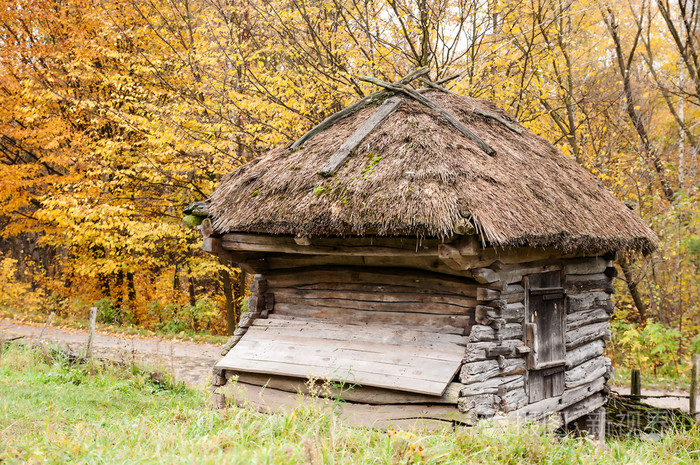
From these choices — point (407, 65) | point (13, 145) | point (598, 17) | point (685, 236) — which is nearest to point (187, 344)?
point (13, 145)

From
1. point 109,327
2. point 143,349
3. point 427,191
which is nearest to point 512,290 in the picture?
point 427,191

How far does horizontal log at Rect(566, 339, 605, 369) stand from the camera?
7.70 meters

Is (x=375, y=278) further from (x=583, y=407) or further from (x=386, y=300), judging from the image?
(x=583, y=407)

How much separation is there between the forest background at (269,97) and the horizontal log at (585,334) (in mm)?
4485

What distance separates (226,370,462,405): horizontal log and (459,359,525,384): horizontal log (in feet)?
0.41

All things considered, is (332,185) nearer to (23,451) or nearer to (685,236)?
(23,451)

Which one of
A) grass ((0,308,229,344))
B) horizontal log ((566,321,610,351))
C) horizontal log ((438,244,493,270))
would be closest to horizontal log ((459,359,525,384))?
horizontal log ((438,244,493,270))

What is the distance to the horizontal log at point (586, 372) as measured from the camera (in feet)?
25.2

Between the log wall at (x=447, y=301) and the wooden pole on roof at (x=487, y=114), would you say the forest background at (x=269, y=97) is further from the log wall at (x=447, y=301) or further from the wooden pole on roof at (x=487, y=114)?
the log wall at (x=447, y=301)

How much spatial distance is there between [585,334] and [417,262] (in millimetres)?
3329

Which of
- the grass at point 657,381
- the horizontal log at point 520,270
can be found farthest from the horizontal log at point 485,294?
the grass at point 657,381

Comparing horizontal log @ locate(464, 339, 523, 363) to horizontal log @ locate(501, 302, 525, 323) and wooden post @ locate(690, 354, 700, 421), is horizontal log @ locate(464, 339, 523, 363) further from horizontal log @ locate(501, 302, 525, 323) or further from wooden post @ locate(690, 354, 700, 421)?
wooden post @ locate(690, 354, 700, 421)

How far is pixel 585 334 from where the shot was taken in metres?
8.13

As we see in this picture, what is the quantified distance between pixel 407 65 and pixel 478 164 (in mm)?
7609
